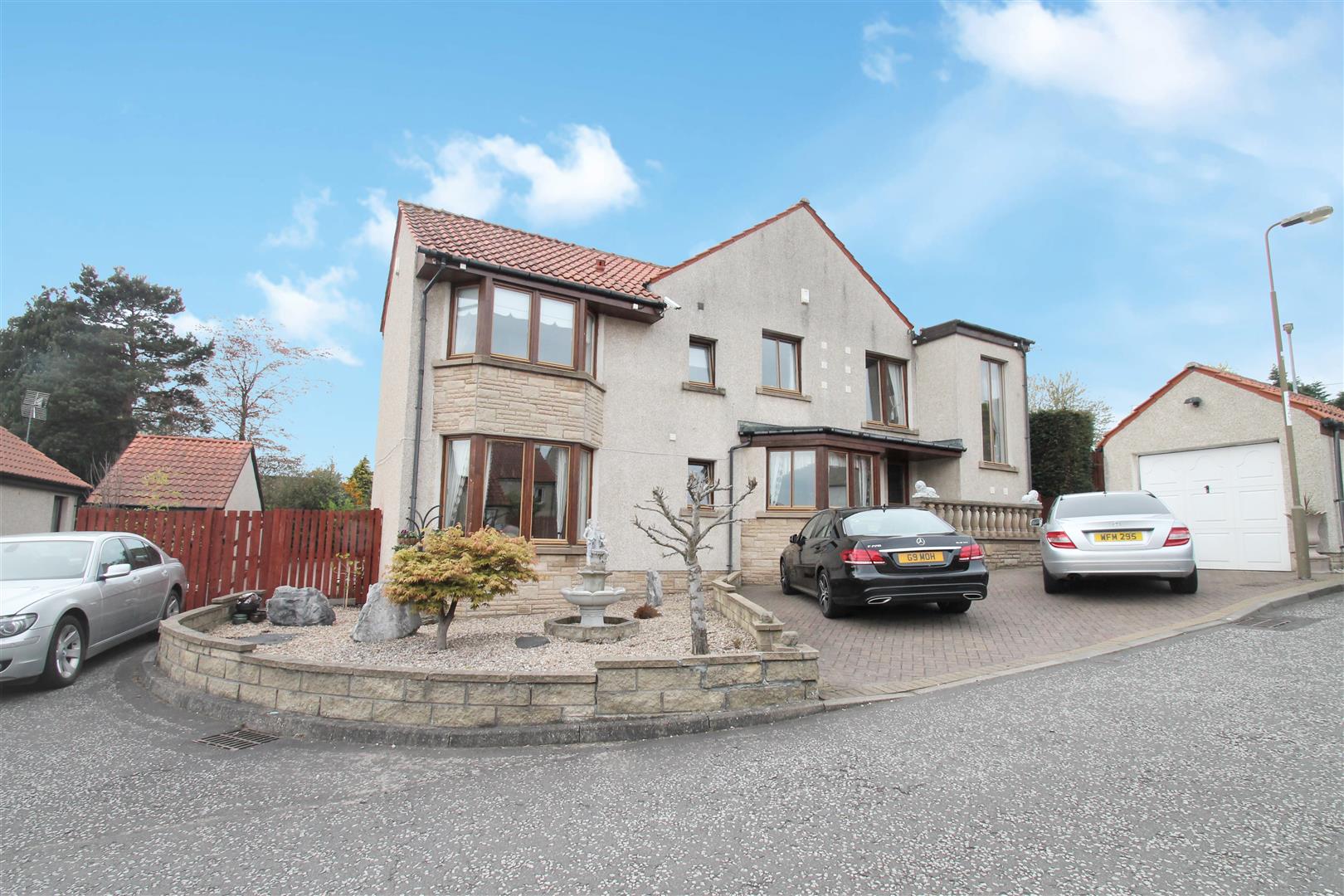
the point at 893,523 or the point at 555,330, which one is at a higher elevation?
the point at 555,330

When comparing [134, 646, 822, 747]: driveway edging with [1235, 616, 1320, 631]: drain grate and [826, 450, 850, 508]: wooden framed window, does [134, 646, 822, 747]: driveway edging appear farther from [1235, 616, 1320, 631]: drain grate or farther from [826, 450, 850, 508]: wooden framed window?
[826, 450, 850, 508]: wooden framed window

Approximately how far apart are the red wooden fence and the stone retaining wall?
606 centimetres


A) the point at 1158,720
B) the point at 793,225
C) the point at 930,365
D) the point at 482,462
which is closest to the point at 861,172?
the point at 793,225

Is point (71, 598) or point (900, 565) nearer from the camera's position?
point (71, 598)

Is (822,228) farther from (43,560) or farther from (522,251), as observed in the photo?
(43,560)

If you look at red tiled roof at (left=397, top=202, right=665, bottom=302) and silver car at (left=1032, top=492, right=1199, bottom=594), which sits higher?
red tiled roof at (left=397, top=202, right=665, bottom=302)

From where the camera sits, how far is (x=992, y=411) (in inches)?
676

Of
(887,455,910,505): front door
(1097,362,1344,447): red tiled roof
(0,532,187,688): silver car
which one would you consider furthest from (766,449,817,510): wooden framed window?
(0,532,187,688): silver car

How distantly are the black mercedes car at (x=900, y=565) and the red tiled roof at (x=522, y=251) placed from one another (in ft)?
21.2

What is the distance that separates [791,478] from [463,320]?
24.0 feet

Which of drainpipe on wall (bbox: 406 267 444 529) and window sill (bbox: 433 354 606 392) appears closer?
drainpipe on wall (bbox: 406 267 444 529)

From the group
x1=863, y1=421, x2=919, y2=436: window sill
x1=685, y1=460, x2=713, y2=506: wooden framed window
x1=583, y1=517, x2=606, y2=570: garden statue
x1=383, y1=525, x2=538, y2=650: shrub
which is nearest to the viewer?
x1=383, y1=525, x2=538, y2=650: shrub

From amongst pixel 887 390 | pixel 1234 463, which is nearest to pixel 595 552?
pixel 887 390

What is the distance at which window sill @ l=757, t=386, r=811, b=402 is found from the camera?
14.7 meters
